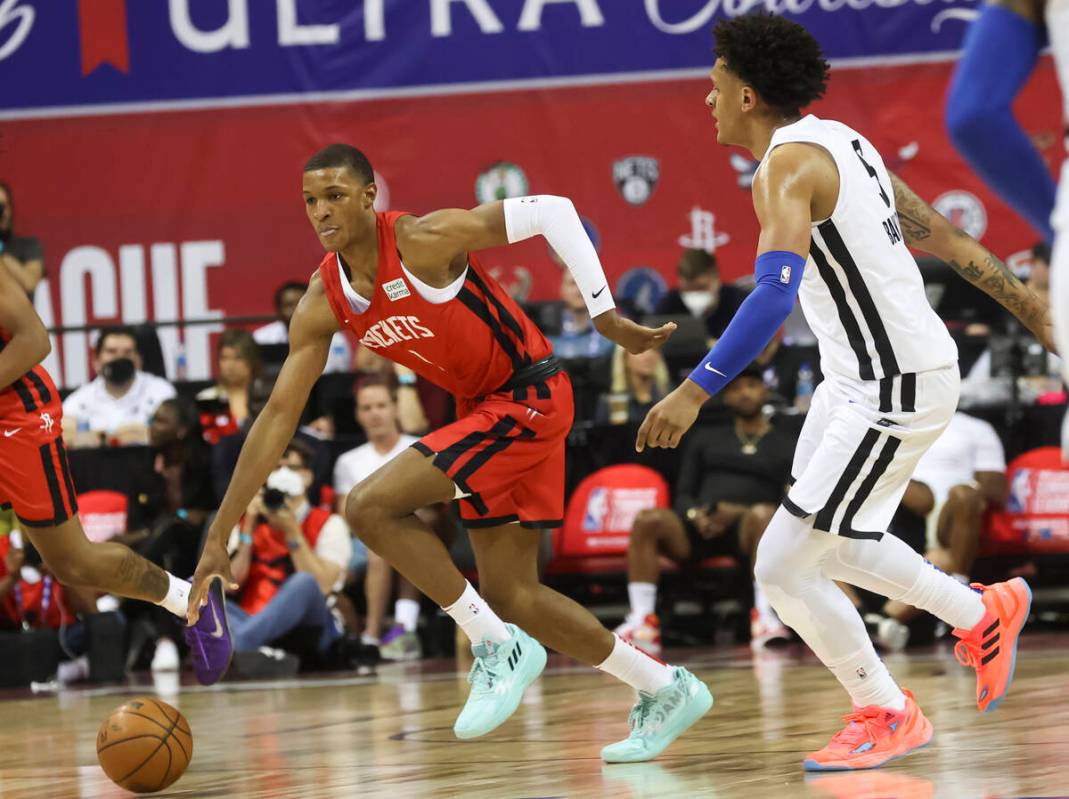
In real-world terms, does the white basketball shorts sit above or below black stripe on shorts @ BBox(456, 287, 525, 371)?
below

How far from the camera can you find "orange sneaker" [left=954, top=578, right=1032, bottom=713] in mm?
5039

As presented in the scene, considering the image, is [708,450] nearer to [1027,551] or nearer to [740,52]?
[1027,551]

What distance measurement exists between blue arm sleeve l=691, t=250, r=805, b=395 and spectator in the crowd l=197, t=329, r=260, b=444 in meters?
6.12

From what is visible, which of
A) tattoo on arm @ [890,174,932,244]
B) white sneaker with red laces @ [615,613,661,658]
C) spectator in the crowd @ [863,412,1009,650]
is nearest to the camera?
tattoo on arm @ [890,174,932,244]

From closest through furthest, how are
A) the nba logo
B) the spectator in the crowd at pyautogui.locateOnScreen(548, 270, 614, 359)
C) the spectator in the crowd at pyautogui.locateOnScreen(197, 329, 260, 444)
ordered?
1. the nba logo
2. the spectator in the crowd at pyautogui.locateOnScreen(197, 329, 260, 444)
3. the spectator in the crowd at pyautogui.locateOnScreen(548, 270, 614, 359)

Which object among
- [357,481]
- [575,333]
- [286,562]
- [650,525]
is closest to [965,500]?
[650,525]

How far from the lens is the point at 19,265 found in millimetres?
10594

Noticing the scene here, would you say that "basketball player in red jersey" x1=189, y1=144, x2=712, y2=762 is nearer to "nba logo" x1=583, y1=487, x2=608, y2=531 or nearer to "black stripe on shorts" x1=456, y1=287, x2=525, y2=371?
"black stripe on shorts" x1=456, y1=287, x2=525, y2=371

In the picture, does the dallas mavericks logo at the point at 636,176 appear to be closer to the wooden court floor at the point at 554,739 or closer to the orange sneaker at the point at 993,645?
the wooden court floor at the point at 554,739

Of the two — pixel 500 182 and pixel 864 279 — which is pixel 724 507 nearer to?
pixel 500 182

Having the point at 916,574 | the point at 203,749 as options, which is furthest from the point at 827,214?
the point at 203,749

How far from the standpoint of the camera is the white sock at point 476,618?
208 inches

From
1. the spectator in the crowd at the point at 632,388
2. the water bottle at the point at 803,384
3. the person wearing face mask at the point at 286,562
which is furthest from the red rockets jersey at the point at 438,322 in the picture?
the water bottle at the point at 803,384

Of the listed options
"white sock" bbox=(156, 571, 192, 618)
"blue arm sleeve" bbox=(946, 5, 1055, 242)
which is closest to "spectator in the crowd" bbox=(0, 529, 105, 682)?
"white sock" bbox=(156, 571, 192, 618)
